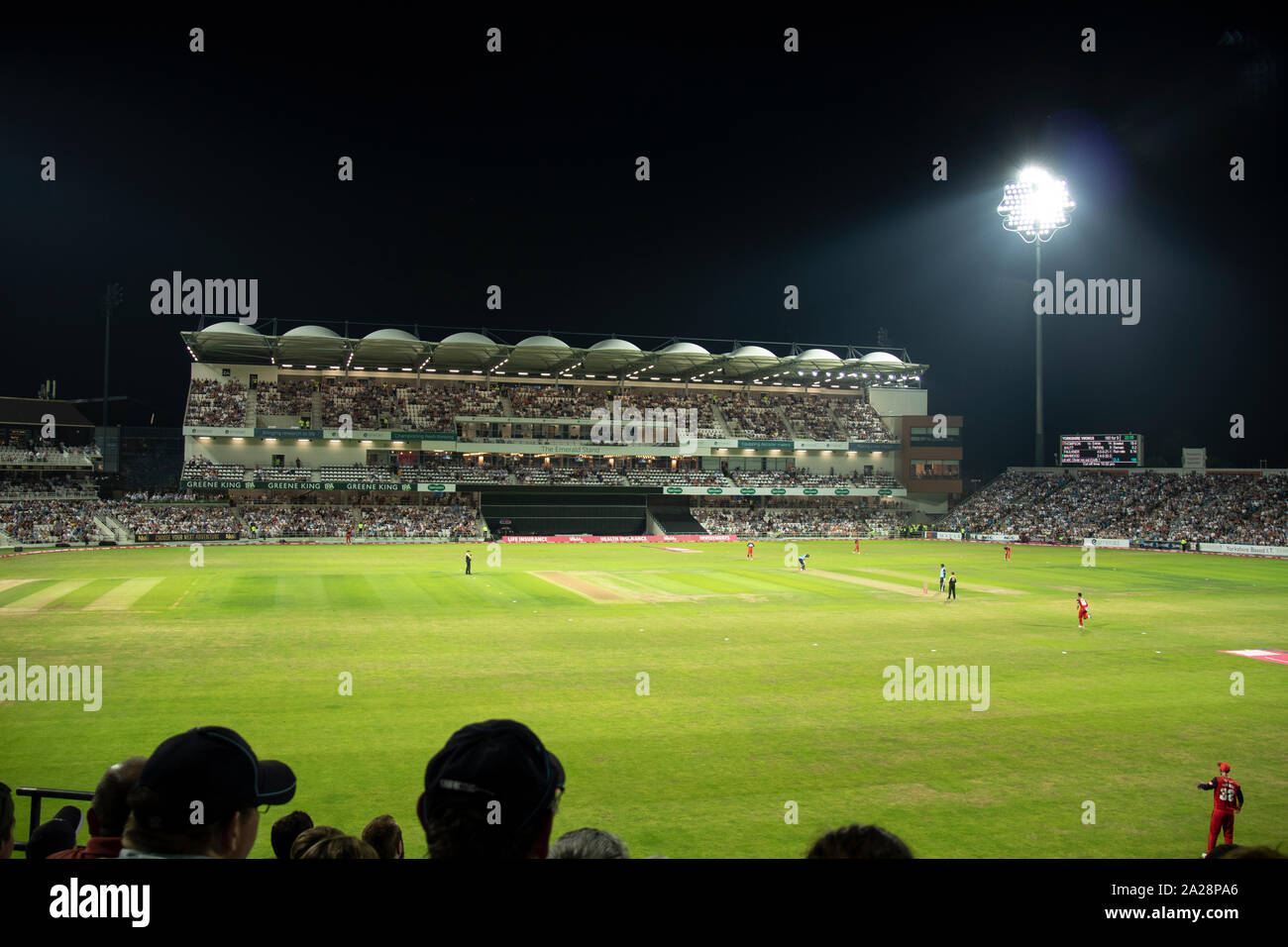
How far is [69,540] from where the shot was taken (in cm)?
A: 5809

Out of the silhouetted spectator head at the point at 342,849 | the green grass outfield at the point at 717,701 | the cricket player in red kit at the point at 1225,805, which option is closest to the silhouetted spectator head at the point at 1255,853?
the silhouetted spectator head at the point at 342,849

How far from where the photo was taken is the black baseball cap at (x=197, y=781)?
9.35 ft

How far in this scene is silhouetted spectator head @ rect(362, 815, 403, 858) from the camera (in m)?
5.12

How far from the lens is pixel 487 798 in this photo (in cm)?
255

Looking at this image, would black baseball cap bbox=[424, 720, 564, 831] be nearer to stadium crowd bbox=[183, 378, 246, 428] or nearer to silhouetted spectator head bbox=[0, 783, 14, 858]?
silhouetted spectator head bbox=[0, 783, 14, 858]

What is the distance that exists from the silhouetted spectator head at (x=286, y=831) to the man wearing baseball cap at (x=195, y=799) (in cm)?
235

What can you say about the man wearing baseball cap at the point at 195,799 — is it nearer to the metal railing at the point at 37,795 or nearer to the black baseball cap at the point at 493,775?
the black baseball cap at the point at 493,775

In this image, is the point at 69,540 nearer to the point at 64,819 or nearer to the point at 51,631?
the point at 51,631

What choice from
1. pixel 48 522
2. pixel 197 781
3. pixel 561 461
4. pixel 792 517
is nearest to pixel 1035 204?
pixel 792 517

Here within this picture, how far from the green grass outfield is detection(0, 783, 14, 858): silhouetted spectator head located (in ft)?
22.8

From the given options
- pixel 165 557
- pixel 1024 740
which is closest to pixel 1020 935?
pixel 1024 740

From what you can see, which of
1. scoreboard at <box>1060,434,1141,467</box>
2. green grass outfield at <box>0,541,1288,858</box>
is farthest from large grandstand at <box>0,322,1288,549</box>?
green grass outfield at <box>0,541,1288,858</box>

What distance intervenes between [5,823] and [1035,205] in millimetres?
82222

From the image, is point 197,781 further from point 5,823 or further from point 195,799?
point 5,823
